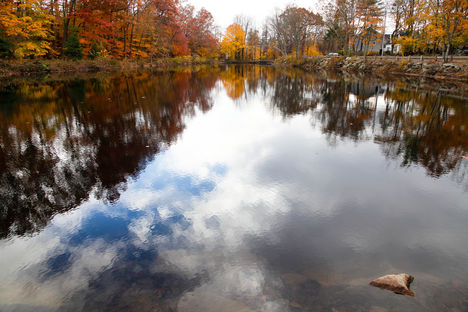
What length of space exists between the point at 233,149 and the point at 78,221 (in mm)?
4149

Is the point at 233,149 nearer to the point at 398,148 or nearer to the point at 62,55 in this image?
the point at 398,148

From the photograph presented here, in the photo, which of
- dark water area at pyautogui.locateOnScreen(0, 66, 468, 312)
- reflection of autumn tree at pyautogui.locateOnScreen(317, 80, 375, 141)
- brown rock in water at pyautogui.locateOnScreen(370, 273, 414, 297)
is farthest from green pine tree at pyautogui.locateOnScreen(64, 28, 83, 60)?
brown rock in water at pyautogui.locateOnScreen(370, 273, 414, 297)

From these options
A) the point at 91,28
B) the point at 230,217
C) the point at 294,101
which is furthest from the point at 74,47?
the point at 230,217

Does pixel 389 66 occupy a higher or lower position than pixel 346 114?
higher

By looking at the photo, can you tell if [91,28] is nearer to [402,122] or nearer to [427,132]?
[402,122]

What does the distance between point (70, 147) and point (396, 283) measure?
7.55 m

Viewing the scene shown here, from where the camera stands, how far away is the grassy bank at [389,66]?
24297 millimetres

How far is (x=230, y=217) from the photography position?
4.34m

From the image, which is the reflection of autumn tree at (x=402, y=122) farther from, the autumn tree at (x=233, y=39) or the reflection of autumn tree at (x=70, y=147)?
the autumn tree at (x=233, y=39)

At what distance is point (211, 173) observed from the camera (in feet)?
19.3

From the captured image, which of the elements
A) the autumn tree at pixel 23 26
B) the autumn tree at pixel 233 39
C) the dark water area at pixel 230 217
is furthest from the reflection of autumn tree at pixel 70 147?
the autumn tree at pixel 233 39

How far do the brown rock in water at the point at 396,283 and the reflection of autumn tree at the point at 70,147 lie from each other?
13.7ft

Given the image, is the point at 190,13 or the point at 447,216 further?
the point at 190,13

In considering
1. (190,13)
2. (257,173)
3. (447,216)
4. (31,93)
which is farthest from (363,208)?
(190,13)
